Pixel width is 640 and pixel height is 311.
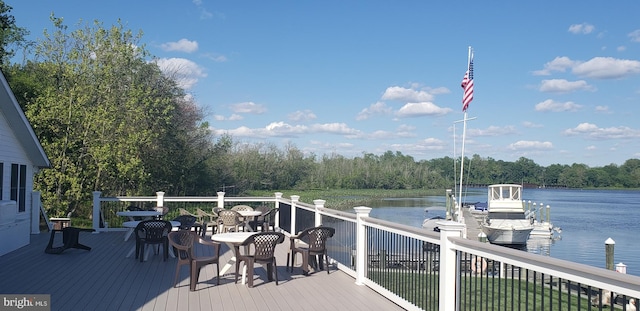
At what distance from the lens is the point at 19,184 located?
36.0 feet

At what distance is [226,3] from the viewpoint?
20688mm

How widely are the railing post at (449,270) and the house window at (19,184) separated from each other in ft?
31.1

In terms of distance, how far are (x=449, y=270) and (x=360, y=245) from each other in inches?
96.2

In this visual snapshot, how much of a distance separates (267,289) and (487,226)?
74.6ft

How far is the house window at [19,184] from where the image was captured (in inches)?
417

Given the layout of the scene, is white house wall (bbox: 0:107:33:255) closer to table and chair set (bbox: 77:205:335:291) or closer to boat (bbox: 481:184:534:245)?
table and chair set (bbox: 77:205:335:291)

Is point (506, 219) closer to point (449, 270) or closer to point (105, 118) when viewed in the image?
point (105, 118)

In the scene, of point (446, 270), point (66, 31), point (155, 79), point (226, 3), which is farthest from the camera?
point (155, 79)

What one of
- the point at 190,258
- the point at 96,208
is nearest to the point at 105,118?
the point at 96,208

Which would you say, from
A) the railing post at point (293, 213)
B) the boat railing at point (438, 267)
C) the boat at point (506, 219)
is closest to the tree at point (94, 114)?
the railing post at point (293, 213)

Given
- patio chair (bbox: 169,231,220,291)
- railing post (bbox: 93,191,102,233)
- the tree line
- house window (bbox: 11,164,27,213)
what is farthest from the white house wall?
the tree line

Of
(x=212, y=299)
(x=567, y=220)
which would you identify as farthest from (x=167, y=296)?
(x=567, y=220)

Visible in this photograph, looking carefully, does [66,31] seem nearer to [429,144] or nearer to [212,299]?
[212,299]
